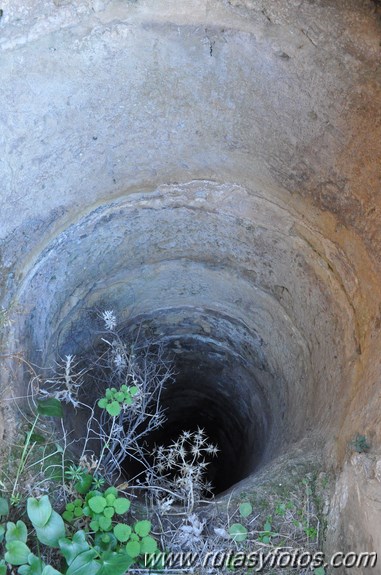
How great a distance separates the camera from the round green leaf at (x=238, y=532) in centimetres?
208

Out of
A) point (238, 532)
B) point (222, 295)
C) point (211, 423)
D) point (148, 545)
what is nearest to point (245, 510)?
point (238, 532)

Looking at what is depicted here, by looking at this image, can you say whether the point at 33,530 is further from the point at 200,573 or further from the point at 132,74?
the point at 132,74

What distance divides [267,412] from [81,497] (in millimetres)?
2018

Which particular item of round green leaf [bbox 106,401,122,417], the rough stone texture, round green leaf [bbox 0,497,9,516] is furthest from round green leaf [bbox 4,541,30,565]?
the rough stone texture

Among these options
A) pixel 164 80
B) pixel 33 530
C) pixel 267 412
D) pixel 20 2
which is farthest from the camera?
pixel 267 412

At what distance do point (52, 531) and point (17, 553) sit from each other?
136 mm

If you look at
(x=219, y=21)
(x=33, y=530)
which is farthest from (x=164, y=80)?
(x=33, y=530)

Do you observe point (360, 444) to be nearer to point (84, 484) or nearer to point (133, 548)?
point (133, 548)

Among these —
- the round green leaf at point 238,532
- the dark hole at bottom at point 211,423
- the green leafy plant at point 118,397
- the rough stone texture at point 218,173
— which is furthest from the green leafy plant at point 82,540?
the dark hole at bottom at point 211,423

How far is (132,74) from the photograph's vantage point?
262 centimetres

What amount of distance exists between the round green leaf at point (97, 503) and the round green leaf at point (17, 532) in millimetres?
265

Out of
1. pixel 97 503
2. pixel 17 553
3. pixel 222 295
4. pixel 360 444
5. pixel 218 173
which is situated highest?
pixel 218 173

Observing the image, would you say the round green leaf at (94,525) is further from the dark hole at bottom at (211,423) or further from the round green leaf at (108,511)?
the dark hole at bottom at (211,423)

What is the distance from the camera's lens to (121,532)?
1.99 meters
